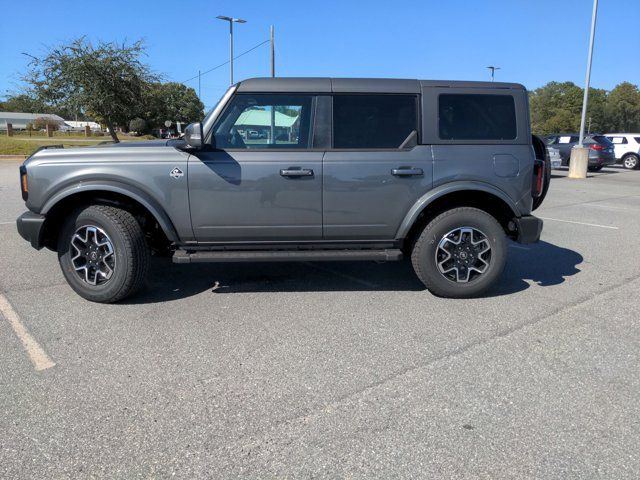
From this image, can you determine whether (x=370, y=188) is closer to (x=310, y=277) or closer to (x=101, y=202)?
(x=310, y=277)

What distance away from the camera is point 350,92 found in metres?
4.43

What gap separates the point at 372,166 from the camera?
14.3ft

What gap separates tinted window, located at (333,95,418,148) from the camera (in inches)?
175

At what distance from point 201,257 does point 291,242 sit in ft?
2.64

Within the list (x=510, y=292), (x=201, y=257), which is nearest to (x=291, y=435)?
(x=201, y=257)

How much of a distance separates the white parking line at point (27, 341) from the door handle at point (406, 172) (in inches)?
119

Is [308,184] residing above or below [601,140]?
below

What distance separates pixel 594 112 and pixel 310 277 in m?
76.3

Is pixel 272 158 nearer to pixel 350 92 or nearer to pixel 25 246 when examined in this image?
pixel 350 92

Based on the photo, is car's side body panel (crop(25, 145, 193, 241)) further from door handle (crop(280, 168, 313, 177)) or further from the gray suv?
door handle (crop(280, 168, 313, 177))

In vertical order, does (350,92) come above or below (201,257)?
above

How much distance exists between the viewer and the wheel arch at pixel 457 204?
14.5 feet

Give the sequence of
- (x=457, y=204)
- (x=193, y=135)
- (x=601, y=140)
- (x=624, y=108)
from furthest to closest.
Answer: (x=624, y=108) → (x=601, y=140) → (x=457, y=204) → (x=193, y=135)

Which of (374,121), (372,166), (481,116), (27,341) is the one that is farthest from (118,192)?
(481,116)
